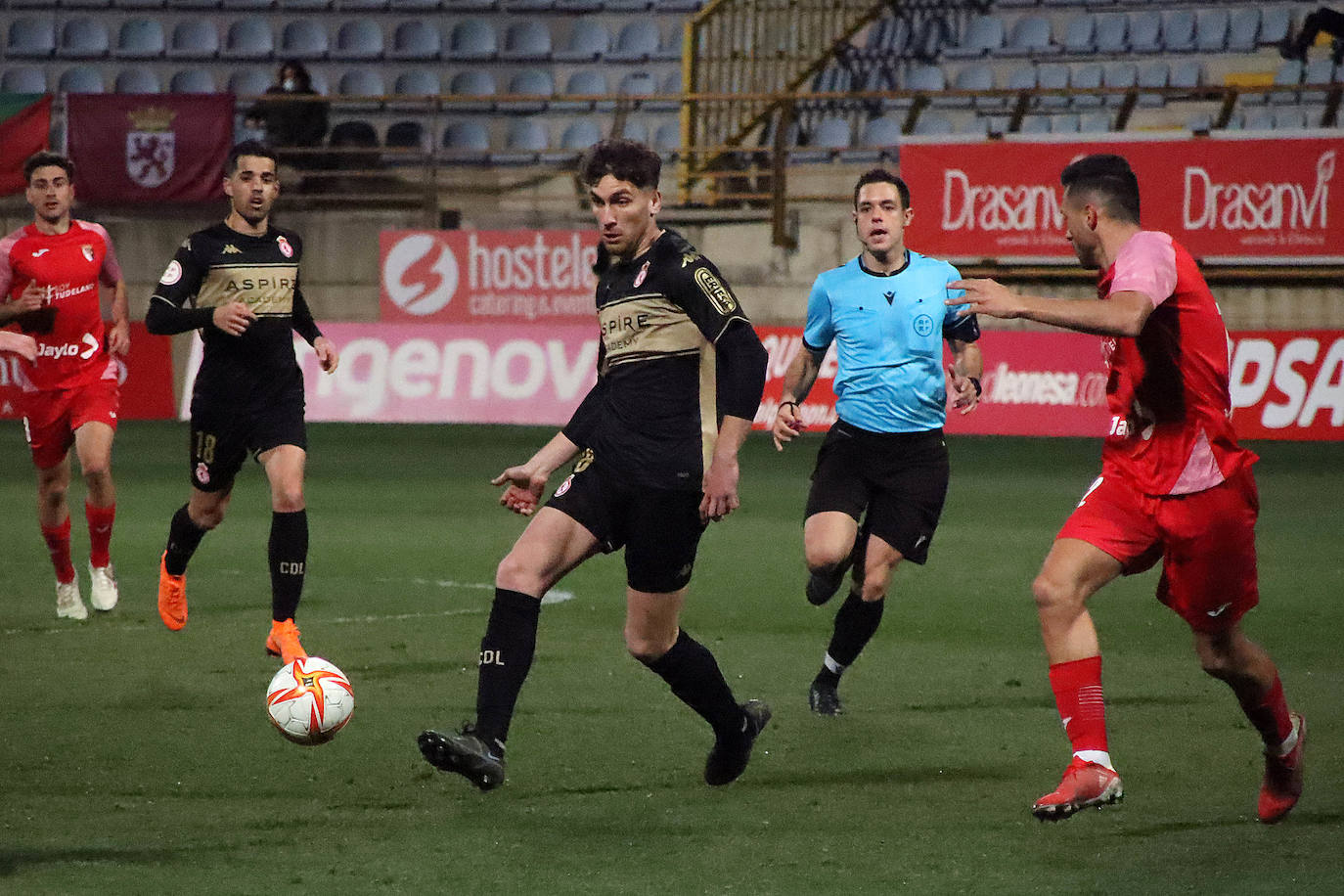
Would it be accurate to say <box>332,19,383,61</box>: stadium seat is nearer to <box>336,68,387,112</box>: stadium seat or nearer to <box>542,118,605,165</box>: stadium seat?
<box>336,68,387,112</box>: stadium seat

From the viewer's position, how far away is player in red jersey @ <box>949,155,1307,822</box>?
5105 millimetres

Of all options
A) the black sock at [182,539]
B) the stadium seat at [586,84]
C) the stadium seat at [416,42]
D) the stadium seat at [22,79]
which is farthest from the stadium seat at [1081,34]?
the black sock at [182,539]

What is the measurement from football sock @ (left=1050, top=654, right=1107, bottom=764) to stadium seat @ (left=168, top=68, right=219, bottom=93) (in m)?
21.4

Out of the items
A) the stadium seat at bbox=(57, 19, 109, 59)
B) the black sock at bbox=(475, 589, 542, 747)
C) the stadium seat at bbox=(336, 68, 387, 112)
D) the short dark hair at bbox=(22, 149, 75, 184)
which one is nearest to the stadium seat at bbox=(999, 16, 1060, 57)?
the stadium seat at bbox=(336, 68, 387, 112)

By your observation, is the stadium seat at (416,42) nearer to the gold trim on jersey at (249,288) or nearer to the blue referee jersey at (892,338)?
the gold trim on jersey at (249,288)

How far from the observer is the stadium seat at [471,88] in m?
24.5

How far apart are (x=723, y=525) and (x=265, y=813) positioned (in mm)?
7699

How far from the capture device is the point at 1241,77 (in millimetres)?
22281

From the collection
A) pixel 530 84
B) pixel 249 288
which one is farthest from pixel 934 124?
pixel 249 288

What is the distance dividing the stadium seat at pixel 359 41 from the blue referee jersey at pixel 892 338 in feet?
61.7

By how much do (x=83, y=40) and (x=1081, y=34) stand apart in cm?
1383

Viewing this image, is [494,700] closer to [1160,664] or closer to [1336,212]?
[1160,664]

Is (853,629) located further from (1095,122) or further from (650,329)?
(1095,122)

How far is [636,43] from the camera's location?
987 inches
